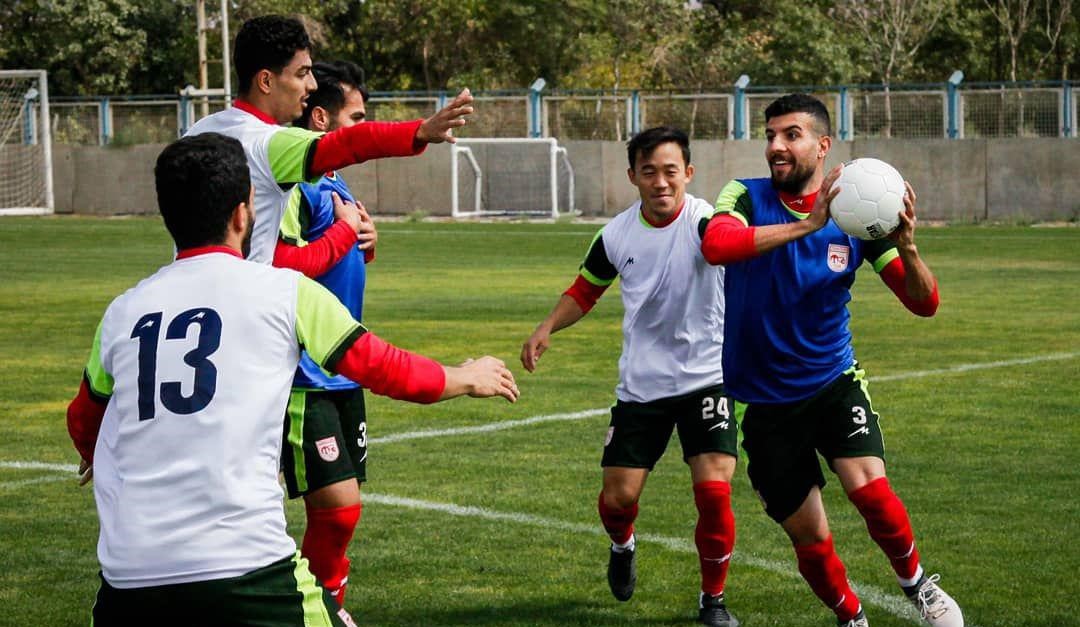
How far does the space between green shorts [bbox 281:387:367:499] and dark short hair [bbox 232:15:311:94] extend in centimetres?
118

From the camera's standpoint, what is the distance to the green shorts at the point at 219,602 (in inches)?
149

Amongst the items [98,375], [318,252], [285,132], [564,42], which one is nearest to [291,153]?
[285,132]

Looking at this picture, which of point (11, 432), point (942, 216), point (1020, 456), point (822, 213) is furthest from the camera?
point (942, 216)

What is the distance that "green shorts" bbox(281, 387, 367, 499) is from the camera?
590 cm

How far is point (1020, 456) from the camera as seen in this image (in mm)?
9664

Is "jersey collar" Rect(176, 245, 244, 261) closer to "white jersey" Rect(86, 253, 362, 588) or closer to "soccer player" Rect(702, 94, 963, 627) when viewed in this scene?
"white jersey" Rect(86, 253, 362, 588)

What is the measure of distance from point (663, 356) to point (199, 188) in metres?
3.24

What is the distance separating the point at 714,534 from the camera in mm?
6488

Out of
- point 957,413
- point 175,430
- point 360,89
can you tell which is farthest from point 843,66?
point 175,430

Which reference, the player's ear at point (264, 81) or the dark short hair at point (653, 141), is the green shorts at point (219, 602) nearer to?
the player's ear at point (264, 81)

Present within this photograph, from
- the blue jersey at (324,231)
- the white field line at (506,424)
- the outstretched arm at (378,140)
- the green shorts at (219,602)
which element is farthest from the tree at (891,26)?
the green shorts at (219,602)

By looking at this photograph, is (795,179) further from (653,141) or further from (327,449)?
(327,449)

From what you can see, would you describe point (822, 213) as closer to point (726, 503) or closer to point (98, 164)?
point (726, 503)

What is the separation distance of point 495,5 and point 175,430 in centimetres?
5299
